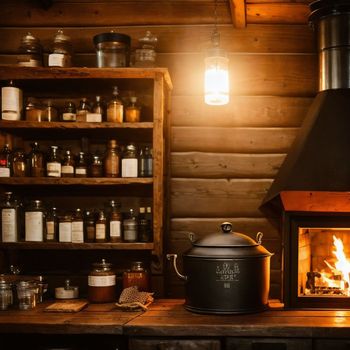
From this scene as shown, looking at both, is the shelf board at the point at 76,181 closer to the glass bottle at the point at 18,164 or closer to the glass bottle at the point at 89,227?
the glass bottle at the point at 18,164

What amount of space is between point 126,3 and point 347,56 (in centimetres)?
135

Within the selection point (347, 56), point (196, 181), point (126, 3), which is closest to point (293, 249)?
point (196, 181)

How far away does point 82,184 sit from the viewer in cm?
306

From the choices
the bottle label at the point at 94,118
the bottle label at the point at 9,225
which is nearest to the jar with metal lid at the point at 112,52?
the bottle label at the point at 94,118

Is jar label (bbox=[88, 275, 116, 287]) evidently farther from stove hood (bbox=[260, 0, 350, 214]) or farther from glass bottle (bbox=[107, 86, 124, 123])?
stove hood (bbox=[260, 0, 350, 214])

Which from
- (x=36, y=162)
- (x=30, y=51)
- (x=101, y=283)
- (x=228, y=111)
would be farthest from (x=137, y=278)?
(x=30, y=51)

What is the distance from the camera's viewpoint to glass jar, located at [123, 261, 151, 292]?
120 inches

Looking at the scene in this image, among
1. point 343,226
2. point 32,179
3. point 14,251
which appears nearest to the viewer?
point 343,226

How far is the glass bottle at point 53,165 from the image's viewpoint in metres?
3.08

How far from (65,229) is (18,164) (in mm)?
452

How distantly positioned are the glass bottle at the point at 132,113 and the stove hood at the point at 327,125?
0.84 m

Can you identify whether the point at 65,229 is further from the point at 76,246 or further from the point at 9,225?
the point at 9,225

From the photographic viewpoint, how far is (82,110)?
3141 millimetres

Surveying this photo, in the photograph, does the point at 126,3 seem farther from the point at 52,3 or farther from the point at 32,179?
the point at 32,179
